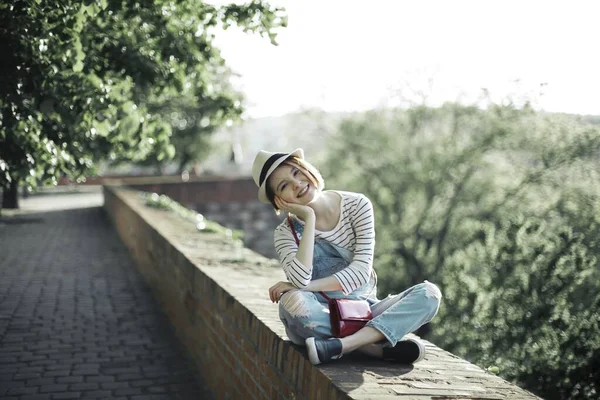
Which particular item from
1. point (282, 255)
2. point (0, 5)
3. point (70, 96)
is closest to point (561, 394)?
point (282, 255)

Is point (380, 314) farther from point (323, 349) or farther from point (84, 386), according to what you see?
point (84, 386)

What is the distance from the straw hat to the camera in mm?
3264

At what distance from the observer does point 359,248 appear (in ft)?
Result: 10.6

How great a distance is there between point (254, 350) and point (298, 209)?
93cm

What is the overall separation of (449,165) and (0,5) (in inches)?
918

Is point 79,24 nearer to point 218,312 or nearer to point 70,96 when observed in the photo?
point 70,96

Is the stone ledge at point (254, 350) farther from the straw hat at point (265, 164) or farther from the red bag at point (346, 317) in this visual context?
the straw hat at point (265, 164)

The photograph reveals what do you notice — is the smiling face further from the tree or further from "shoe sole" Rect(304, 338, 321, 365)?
the tree

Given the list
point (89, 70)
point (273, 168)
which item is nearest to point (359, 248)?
point (273, 168)

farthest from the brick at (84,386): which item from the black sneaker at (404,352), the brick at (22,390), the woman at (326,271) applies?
the black sneaker at (404,352)

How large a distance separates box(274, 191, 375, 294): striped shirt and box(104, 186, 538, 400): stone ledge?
35 cm

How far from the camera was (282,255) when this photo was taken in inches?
130

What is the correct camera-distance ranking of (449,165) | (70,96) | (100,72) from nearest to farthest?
1. (70,96)
2. (100,72)
3. (449,165)

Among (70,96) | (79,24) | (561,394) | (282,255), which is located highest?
(79,24)
